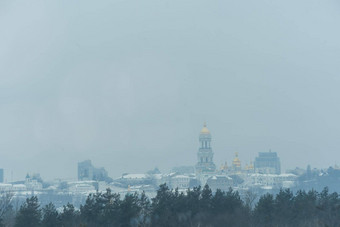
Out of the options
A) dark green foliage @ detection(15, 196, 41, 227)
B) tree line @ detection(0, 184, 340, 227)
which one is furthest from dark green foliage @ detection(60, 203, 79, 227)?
dark green foliage @ detection(15, 196, 41, 227)

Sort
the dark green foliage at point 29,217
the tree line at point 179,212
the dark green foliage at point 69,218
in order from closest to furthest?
the dark green foliage at point 29,217
the dark green foliage at point 69,218
the tree line at point 179,212

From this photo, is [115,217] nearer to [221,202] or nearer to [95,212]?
[95,212]

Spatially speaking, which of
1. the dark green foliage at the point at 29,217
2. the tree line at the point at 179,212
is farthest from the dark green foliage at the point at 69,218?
the dark green foliage at the point at 29,217

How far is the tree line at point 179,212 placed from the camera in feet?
184

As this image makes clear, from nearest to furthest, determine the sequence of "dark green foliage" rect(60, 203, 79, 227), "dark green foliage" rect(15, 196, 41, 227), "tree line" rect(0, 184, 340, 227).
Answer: "dark green foliage" rect(15, 196, 41, 227), "dark green foliage" rect(60, 203, 79, 227), "tree line" rect(0, 184, 340, 227)

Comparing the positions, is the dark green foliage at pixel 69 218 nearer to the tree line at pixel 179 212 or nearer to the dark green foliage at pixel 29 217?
the tree line at pixel 179 212

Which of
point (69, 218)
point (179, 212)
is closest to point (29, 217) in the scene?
point (69, 218)

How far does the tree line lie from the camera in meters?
56.2

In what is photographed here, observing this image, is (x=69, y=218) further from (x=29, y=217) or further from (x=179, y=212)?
(x=179, y=212)

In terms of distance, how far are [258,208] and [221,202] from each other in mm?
2226

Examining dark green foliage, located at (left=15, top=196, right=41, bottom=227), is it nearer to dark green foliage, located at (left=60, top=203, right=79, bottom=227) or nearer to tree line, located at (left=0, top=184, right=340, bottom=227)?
tree line, located at (left=0, top=184, right=340, bottom=227)

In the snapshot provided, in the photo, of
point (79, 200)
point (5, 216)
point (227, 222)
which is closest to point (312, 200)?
point (227, 222)

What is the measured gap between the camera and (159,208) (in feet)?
197

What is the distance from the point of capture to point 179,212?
61.0 meters
